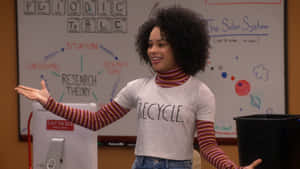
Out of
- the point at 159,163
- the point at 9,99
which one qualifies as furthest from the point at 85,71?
the point at 159,163

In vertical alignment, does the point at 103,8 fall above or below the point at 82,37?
above

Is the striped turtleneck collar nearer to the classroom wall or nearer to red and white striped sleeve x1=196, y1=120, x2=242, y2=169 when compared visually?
red and white striped sleeve x1=196, y1=120, x2=242, y2=169

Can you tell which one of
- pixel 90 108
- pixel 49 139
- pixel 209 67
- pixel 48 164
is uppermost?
pixel 209 67

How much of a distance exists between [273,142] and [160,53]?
523 millimetres

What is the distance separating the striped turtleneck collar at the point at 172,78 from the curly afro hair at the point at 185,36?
1.0 inches

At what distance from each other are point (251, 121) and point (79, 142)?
0.69m

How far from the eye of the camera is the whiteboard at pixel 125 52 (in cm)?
245

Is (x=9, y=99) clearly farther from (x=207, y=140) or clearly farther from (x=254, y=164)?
(x=254, y=164)

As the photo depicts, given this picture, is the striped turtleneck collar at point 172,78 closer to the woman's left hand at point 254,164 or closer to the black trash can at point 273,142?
the black trash can at point 273,142

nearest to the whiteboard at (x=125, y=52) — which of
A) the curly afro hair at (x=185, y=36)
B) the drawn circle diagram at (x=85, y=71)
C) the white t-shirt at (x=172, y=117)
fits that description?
the drawn circle diagram at (x=85, y=71)

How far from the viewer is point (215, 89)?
Answer: 2.51 m

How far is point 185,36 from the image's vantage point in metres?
1.40

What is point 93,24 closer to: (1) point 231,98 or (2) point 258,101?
(1) point 231,98

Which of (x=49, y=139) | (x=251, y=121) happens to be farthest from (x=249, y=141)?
(x=49, y=139)
